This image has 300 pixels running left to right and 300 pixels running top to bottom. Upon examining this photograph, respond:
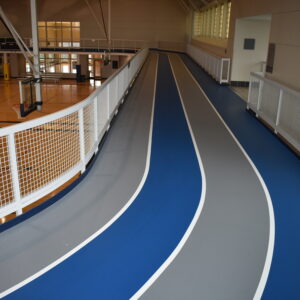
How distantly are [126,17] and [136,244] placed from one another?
42214 mm

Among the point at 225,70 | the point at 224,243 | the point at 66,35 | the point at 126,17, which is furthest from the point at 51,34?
the point at 224,243

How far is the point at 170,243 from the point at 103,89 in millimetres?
4402

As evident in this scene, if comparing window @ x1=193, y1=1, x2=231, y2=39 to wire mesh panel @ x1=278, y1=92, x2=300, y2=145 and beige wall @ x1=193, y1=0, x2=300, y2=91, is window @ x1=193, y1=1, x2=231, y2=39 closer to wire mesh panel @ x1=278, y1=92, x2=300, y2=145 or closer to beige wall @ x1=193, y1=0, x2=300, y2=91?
beige wall @ x1=193, y1=0, x2=300, y2=91

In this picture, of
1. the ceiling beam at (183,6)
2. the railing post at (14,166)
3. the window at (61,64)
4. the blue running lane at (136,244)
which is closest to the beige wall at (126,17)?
the ceiling beam at (183,6)

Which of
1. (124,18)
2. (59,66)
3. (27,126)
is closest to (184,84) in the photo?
(27,126)

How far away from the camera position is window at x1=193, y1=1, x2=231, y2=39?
23812 millimetres

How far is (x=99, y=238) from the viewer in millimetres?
4398

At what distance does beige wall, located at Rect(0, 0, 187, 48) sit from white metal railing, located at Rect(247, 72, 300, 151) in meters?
33.7

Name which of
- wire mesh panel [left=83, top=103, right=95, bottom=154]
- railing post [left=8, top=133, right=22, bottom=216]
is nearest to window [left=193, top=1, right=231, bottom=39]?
wire mesh panel [left=83, top=103, right=95, bottom=154]

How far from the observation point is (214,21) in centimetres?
2819

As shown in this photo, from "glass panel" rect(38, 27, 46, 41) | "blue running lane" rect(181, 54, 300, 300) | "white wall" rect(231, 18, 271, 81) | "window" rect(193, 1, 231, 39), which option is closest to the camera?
"blue running lane" rect(181, 54, 300, 300)

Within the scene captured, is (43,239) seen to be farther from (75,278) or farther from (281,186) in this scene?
(281,186)

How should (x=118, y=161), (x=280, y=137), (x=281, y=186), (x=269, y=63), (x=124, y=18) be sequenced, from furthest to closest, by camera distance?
(x=124, y=18)
(x=269, y=63)
(x=280, y=137)
(x=118, y=161)
(x=281, y=186)

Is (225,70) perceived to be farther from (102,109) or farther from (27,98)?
(102,109)
